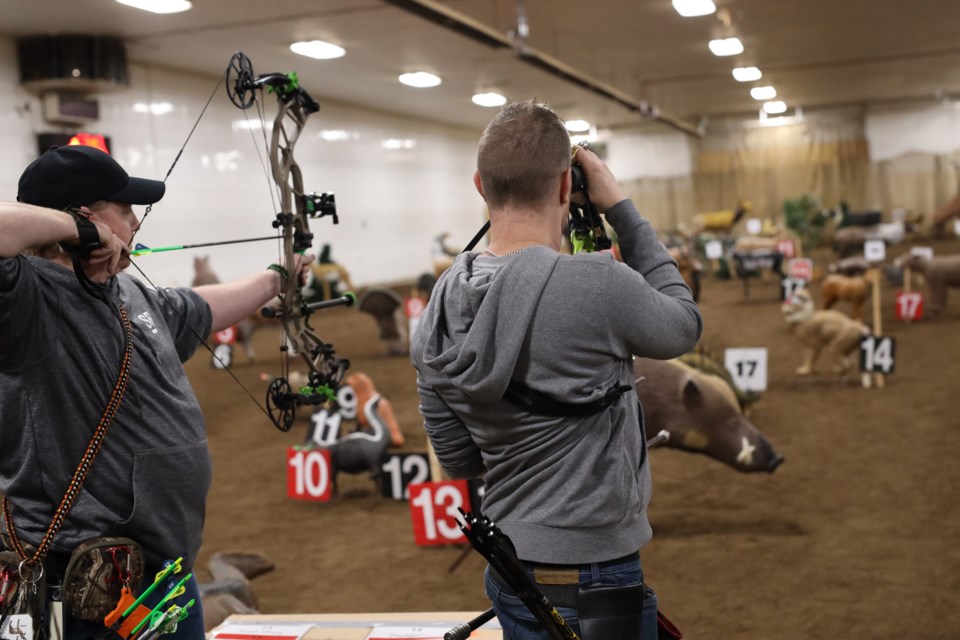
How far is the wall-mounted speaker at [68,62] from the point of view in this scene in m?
8.45

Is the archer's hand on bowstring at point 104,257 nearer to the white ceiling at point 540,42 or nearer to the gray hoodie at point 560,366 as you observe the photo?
the gray hoodie at point 560,366

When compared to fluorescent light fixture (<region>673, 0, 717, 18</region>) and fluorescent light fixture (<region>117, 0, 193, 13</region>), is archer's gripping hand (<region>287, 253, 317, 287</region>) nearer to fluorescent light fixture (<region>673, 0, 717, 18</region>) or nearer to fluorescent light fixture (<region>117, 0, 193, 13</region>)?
fluorescent light fixture (<region>117, 0, 193, 13</region>)

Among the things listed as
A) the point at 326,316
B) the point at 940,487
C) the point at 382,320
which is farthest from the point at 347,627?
the point at 326,316

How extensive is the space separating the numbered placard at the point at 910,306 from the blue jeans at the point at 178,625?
834cm

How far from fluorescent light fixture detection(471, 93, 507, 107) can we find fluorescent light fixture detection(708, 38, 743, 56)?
3.69 meters

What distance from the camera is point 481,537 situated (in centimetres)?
143

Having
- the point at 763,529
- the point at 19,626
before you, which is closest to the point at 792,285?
the point at 763,529

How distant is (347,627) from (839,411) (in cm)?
457

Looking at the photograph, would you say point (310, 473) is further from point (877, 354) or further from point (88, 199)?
point (877, 354)

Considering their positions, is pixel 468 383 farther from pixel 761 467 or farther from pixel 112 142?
pixel 112 142

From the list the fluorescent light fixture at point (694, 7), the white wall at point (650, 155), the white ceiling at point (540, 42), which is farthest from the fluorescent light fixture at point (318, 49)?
the white wall at point (650, 155)

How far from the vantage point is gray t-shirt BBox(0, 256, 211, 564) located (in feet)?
5.25

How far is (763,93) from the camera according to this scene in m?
16.9

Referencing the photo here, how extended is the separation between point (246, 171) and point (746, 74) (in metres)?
7.21
